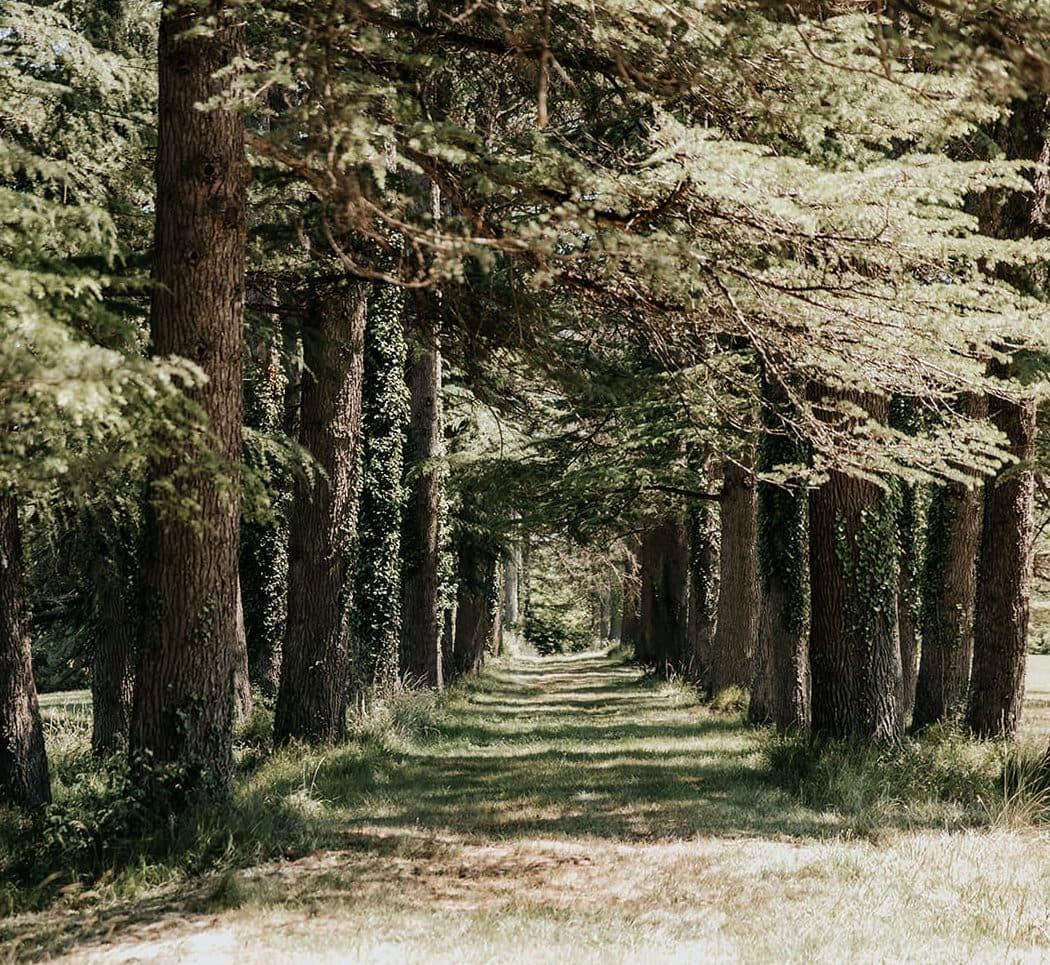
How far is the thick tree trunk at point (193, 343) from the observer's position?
7.70 meters

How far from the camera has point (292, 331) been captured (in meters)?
10.7

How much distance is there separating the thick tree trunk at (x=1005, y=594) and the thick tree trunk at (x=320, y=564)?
7.61 metres

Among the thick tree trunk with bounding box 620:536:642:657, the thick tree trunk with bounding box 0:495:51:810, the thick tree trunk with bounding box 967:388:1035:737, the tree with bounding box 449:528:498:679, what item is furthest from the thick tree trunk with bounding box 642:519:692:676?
the thick tree trunk with bounding box 0:495:51:810

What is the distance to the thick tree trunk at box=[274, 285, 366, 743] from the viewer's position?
1240 centimetres

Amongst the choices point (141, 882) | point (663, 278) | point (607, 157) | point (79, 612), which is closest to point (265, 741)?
point (79, 612)

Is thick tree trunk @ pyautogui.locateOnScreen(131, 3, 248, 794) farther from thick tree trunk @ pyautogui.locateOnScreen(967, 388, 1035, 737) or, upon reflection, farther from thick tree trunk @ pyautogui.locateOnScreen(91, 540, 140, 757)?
thick tree trunk @ pyautogui.locateOnScreen(967, 388, 1035, 737)

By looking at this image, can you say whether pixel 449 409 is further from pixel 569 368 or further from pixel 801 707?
pixel 569 368

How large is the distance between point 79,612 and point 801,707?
37.5 ft

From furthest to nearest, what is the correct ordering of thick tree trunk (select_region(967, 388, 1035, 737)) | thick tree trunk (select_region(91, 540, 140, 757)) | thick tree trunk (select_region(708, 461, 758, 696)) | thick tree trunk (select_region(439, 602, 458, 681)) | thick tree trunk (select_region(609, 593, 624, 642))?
thick tree trunk (select_region(609, 593, 624, 642)), thick tree trunk (select_region(439, 602, 458, 681)), thick tree trunk (select_region(708, 461, 758, 696)), thick tree trunk (select_region(91, 540, 140, 757)), thick tree trunk (select_region(967, 388, 1035, 737))

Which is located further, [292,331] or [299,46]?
[292,331]

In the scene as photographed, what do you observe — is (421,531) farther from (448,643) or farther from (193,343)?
(193,343)

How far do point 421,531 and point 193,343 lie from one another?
37.5 feet

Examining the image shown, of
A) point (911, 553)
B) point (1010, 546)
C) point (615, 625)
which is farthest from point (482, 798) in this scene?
point (615, 625)

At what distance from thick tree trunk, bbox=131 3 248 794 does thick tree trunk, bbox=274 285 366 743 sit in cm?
442
